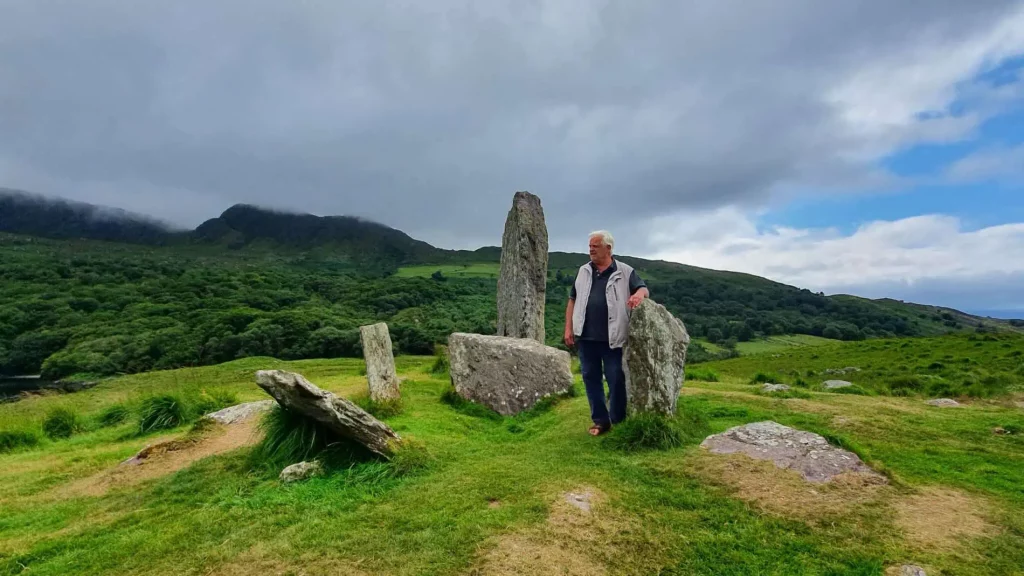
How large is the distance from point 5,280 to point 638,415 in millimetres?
149763

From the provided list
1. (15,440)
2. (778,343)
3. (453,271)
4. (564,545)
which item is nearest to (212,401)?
(15,440)

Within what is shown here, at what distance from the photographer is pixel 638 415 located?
8.45m

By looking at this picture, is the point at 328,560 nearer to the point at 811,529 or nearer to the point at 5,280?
the point at 811,529

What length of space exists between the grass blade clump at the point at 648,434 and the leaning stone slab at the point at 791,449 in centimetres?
45

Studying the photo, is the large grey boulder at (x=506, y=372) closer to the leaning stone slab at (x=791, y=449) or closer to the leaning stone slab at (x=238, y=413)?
the leaning stone slab at (x=238, y=413)

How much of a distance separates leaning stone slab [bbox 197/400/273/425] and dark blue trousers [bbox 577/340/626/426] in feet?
25.7

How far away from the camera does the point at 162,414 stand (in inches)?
526

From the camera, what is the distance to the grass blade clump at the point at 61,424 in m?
14.0

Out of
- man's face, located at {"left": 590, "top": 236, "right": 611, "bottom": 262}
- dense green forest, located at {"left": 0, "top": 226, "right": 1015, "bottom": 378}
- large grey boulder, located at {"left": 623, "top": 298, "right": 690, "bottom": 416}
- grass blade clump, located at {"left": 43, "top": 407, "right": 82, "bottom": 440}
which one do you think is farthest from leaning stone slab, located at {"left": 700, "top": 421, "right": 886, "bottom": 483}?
dense green forest, located at {"left": 0, "top": 226, "right": 1015, "bottom": 378}

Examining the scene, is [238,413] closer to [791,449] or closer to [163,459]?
[163,459]

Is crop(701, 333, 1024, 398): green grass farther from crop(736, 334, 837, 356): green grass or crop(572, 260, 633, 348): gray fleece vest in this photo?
crop(736, 334, 837, 356): green grass

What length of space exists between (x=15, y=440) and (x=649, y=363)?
16.0 m

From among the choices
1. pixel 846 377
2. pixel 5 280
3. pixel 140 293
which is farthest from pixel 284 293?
pixel 846 377

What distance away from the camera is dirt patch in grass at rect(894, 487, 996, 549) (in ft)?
16.7
